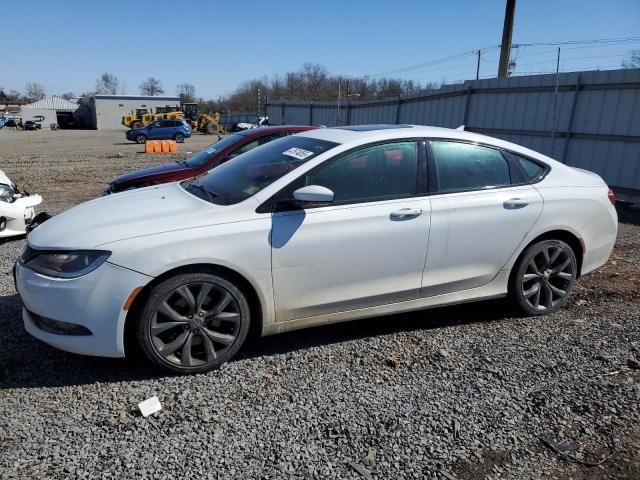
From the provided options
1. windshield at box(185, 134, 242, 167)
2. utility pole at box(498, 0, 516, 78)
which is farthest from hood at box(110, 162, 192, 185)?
utility pole at box(498, 0, 516, 78)

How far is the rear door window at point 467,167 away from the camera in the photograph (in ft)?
12.5

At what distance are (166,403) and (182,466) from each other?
60cm

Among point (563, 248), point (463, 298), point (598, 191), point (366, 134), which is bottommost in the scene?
point (463, 298)

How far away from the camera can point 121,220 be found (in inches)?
127

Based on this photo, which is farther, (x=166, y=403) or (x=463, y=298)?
(x=463, y=298)

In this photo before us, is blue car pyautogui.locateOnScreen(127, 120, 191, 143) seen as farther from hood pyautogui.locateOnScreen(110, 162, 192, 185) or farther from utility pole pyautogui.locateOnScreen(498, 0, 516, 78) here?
hood pyautogui.locateOnScreen(110, 162, 192, 185)

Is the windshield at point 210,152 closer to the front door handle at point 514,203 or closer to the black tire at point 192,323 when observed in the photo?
the black tire at point 192,323

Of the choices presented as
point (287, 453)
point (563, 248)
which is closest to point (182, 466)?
point (287, 453)

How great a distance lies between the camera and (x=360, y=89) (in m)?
53.2

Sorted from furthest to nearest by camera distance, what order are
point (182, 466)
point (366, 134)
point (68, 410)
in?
1. point (366, 134)
2. point (68, 410)
3. point (182, 466)

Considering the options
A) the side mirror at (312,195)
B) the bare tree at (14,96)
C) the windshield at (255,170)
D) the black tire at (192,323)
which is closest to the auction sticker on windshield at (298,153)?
the windshield at (255,170)

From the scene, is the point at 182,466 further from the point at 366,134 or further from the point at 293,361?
the point at 366,134

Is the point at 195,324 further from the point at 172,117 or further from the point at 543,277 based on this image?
the point at 172,117

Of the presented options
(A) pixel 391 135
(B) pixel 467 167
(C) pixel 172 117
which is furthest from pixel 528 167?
(C) pixel 172 117
